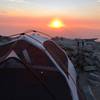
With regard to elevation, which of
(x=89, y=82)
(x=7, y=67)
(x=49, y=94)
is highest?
(x=7, y=67)

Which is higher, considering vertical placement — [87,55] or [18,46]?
[18,46]

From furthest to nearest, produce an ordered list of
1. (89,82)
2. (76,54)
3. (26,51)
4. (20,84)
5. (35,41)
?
(76,54) → (89,82) → (35,41) → (26,51) → (20,84)

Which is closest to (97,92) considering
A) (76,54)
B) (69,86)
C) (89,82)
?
(89,82)

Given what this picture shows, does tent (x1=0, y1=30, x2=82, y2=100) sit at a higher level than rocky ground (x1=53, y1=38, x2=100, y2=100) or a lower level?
higher

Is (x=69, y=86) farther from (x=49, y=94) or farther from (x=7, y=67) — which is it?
(x=7, y=67)

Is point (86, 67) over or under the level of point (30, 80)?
under

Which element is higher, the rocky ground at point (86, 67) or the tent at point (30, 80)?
the tent at point (30, 80)

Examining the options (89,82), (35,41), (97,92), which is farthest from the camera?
(89,82)

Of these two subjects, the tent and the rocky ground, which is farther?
the rocky ground

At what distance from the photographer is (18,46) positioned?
22.4 feet

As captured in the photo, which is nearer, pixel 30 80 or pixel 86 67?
pixel 30 80

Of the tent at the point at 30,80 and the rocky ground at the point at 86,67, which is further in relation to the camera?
the rocky ground at the point at 86,67

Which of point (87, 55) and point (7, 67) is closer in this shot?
point (7, 67)

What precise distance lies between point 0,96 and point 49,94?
769 mm
